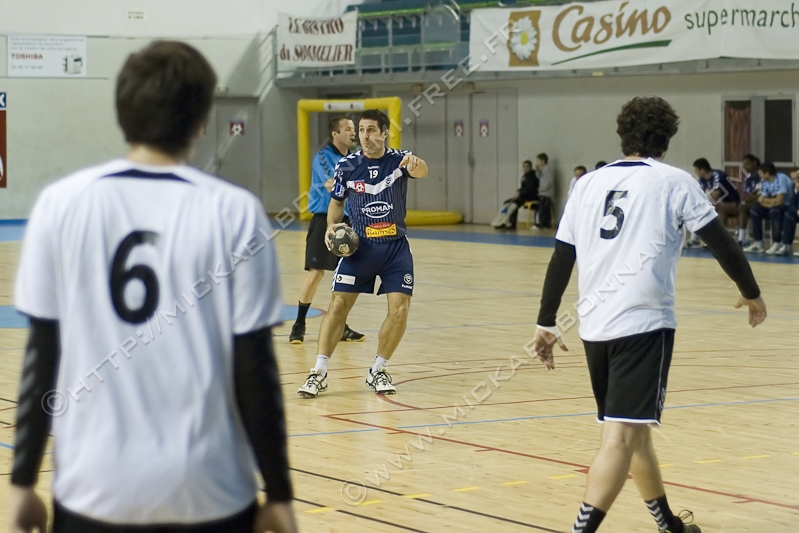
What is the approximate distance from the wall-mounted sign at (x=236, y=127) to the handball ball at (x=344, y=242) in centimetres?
2241

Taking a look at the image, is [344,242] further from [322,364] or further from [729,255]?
[729,255]

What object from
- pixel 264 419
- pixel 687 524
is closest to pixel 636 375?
pixel 687 524

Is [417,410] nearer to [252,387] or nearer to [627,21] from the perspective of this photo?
[252,387]

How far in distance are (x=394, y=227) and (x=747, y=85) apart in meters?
14.9

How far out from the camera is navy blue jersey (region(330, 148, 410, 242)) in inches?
307

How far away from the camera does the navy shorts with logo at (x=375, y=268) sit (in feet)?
25.4

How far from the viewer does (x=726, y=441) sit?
20.8ft

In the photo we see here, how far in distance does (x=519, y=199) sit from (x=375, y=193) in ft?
55.2

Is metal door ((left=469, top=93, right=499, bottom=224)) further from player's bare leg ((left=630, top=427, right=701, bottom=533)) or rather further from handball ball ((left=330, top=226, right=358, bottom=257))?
player's bare leg ((left=630, top=427, right=701, bottom=533))

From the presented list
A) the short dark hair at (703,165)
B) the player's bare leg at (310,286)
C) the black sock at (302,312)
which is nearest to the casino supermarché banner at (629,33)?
the short dark hair at (703,165)

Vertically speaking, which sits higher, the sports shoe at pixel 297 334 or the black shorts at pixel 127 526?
the black shorts at pixel 127 526

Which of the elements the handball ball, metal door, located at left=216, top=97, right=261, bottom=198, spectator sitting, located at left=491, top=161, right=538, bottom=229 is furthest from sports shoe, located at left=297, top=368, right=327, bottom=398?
metal door, located at left=216, top=97, right=261, bottom=198

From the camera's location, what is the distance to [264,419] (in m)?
→ 2.21

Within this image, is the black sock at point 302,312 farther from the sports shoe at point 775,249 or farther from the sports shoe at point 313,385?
the sports shoe at point 775,249
